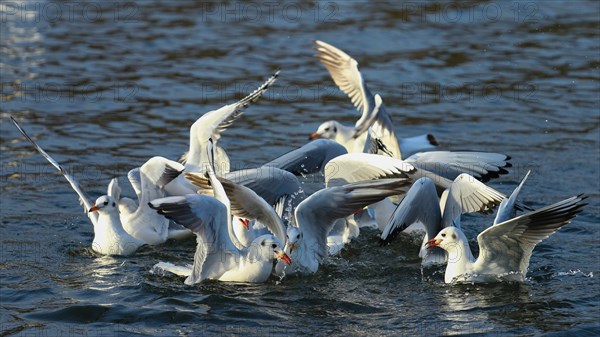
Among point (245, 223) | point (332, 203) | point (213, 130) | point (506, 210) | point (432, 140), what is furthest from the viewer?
point (432, 140)

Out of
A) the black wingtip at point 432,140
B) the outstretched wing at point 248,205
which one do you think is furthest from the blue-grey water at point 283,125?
the black wingtip at point 432,140

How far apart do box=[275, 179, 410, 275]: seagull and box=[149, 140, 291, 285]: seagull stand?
279mm

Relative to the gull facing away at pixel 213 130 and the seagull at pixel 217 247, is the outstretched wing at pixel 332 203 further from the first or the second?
the gull facing away at pixel 213 130

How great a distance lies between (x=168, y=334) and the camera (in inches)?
319

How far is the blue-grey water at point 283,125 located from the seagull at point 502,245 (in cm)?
15

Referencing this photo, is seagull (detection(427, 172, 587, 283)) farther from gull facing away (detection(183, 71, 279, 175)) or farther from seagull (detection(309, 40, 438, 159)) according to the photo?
gull facing away (detection(183, 71, 279, 175))

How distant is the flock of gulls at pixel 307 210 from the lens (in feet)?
28.9

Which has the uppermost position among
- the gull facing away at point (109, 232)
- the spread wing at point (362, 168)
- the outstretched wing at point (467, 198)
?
the spread wing at point (362, 168)

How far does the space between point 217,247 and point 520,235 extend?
2526 millimetres

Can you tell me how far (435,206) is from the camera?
9.85 m

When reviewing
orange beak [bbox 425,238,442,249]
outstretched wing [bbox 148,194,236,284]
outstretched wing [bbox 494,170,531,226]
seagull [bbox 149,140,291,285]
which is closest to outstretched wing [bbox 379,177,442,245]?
orange beak [bbox 425,238,442,249]

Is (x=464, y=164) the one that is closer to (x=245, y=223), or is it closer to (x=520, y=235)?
(x=520, y=235)

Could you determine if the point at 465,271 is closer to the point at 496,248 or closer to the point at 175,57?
the point at 496,248

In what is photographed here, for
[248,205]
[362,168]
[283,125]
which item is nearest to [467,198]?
[362,168]
